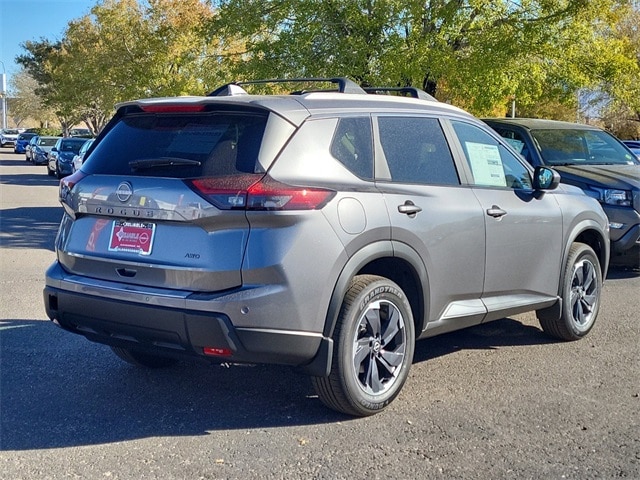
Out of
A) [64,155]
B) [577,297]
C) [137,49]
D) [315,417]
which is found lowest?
[64,155]

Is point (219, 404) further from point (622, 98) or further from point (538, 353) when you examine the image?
point (622, 98)

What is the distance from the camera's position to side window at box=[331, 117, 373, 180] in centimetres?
454

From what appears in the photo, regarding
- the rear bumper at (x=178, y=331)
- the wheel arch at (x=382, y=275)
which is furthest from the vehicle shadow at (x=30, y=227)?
the wheel arch at (x=382, y=275)

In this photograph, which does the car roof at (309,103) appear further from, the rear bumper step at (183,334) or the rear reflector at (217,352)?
the rear reflector at (217,352)

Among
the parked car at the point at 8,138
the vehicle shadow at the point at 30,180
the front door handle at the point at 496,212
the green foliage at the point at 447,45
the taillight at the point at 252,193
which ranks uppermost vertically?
the green foliage at the point at 447,45

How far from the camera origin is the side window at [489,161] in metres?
5.53

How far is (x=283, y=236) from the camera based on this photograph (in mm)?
4051

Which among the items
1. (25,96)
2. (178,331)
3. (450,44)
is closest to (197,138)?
(178,331)

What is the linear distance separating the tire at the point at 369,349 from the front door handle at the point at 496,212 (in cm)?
109

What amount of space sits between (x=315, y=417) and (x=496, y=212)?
6.43ft

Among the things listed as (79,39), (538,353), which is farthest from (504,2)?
(79,39)

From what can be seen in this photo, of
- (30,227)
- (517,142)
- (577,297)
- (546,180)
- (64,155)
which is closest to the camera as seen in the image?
(546,180)

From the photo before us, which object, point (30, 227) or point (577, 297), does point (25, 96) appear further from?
point (577, 297)

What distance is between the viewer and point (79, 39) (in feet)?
128
